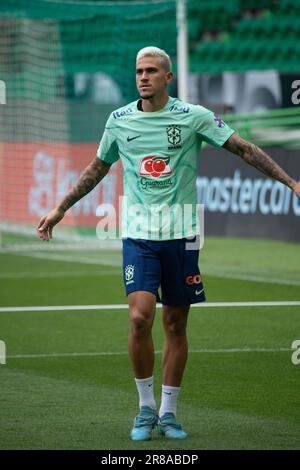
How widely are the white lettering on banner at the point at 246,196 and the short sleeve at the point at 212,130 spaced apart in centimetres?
1121

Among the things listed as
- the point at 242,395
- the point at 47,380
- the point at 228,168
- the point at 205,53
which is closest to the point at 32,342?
the point at 47,380

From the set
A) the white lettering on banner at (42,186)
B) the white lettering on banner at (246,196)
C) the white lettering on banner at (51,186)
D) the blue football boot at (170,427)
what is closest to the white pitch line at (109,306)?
the blue football boot at (170,427)

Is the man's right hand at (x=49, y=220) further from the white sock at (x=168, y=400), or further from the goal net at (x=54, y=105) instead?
the goal net at (x=54, y=105)

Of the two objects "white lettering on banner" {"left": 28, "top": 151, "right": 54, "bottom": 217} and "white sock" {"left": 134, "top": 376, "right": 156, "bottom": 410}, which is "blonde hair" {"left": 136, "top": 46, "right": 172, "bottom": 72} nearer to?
"white sock" {"left": 134, "top": 376, "right": 156, "bottom": 410}

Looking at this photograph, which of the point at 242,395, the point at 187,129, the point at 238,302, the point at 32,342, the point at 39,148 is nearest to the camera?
the point at 187,129

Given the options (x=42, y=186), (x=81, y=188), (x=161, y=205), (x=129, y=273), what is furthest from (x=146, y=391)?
(x=42, y=186)

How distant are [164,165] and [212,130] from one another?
342 mm

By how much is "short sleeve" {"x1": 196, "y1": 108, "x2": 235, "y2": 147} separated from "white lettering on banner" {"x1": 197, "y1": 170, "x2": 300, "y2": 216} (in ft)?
36.8

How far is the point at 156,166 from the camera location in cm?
661

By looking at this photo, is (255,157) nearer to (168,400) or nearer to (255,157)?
(255,157)

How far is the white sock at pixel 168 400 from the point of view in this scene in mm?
6672

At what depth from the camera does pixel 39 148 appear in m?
22.1

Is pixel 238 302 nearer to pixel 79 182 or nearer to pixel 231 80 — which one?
Answer: pixel 79 182

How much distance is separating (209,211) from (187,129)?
13943mm
